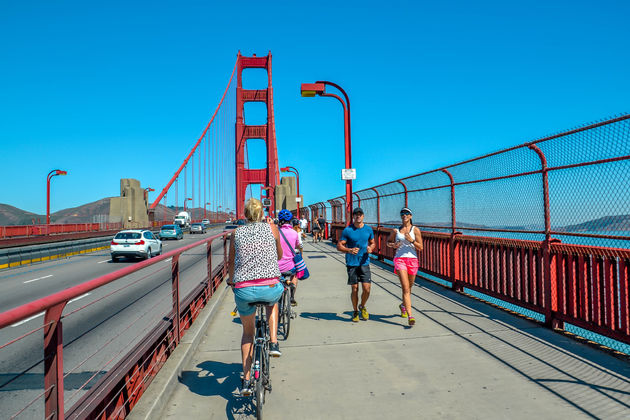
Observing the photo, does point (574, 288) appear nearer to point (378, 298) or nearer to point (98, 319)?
point (378, 298)

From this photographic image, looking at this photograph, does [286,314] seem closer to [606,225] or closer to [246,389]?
[246,389]

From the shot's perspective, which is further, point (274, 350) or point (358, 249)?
point (358, 249)

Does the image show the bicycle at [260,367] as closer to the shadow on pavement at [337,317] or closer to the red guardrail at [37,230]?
the shadow on pavement at [337,317]

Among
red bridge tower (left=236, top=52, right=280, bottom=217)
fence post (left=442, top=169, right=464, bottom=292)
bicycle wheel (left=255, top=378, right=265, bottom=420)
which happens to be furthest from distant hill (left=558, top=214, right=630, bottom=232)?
red bridge tower (left=236, top=52, right=280, bottom=217)

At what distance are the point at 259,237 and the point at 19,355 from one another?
4239 millimetres

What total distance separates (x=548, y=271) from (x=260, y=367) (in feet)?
13.2

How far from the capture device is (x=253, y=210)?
355 cm

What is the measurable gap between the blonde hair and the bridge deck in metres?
1.52

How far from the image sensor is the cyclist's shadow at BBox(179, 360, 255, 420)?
11.1ft

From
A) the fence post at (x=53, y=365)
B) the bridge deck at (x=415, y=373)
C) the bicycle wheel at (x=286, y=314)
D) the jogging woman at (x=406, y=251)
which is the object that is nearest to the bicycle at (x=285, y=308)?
the bicycle wheel at (x=286, y=314)

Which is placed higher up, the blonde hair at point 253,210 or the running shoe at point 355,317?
the blonde hair at point 253,210

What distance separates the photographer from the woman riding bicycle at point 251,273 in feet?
11.0

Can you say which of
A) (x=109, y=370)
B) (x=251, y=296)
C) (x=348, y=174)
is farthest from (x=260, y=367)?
(x=348, y=174)

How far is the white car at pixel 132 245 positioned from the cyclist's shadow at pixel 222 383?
15.6 m
